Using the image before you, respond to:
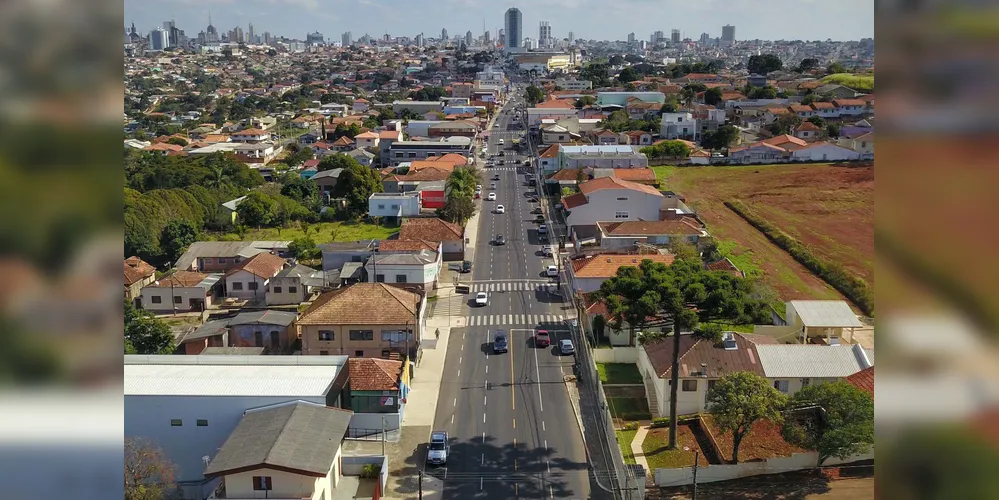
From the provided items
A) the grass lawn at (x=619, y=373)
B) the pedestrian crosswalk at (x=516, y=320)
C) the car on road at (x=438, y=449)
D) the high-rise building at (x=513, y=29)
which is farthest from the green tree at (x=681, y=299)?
the high-rise building at (x=513, y=29)

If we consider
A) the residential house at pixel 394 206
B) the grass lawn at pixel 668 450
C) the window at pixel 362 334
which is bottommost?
the grass lawn at pixel 668 450

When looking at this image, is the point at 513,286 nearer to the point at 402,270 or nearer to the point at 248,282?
the point at 402,270

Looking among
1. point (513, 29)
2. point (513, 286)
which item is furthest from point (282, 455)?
point (513, 29)

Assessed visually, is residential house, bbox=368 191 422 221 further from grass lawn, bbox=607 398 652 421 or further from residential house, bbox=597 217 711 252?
grass lawn, bbox=607 398 652 421

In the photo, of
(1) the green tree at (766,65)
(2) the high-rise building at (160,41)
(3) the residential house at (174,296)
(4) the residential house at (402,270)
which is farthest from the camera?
(2) the high-rise building at (160,41)

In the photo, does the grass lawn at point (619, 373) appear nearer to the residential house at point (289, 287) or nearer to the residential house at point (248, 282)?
the residential house at point (289, 287)

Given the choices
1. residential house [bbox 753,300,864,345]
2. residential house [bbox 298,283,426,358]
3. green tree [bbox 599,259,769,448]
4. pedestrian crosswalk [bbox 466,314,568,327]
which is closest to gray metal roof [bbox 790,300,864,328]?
residential house [bbox 753,300,864,345]
